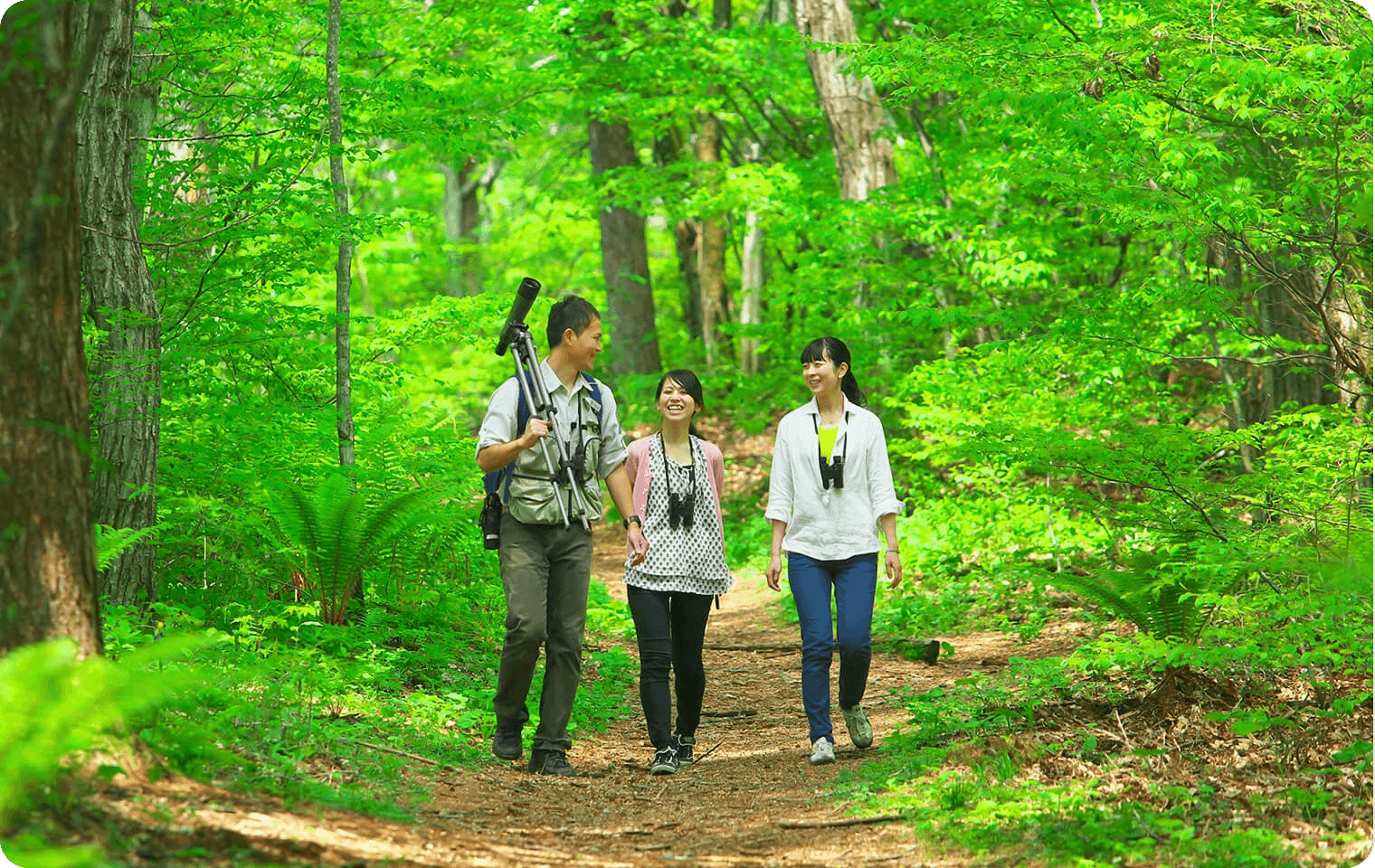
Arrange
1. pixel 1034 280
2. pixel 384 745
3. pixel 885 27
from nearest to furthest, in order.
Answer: pixel 384 745 → pixel 1034 280 → pixel 885 27

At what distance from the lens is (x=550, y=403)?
528 centimetres

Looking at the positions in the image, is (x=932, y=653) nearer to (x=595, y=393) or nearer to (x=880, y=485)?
(x=880, y=485)

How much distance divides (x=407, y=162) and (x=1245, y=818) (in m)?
14.6

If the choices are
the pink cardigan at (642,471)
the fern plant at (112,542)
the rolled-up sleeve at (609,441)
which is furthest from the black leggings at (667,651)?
the fern plant at (112,542)

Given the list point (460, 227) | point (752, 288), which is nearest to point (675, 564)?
point (752, 288)

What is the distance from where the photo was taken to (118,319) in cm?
598

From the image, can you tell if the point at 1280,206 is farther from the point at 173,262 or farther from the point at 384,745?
the point at 173,262

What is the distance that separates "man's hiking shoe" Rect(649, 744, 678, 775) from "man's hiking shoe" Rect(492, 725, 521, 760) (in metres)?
0.69

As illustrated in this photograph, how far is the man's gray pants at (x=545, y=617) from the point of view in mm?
5164

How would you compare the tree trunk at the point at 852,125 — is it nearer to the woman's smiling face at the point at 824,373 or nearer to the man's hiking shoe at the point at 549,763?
the woman's smiling face at the point at 824,373

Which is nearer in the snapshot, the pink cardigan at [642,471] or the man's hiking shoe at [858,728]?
the man's hiking shoe at [858,728]

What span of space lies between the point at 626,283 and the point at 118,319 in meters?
12.1

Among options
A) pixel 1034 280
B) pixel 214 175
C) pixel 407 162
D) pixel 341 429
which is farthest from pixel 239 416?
pixel 407 162

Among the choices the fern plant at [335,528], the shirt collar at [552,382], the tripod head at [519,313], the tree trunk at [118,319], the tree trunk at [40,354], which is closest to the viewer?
the tree trunk at [40,354]
